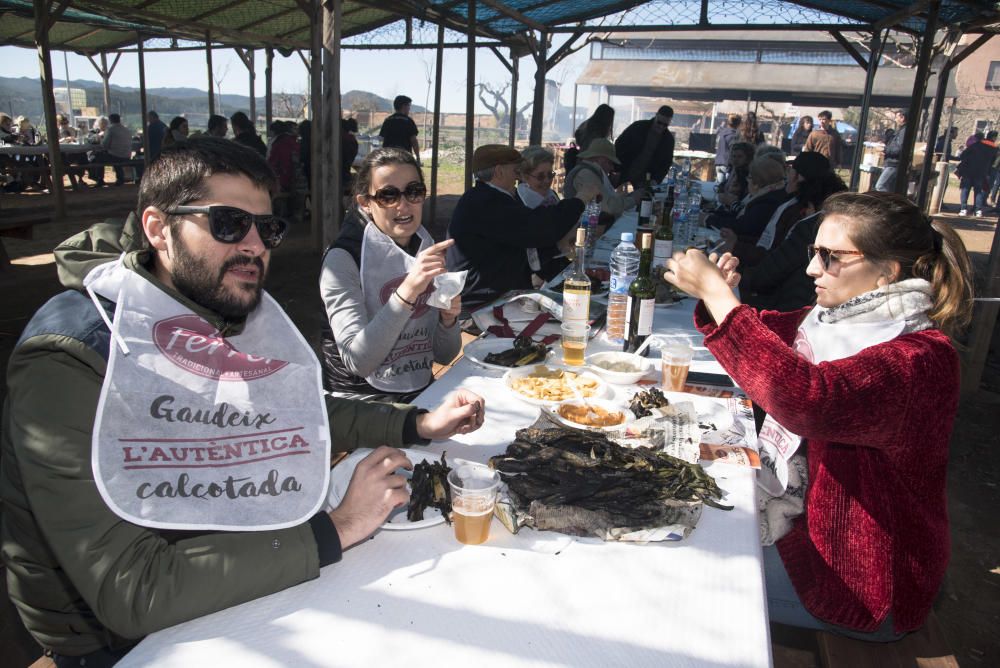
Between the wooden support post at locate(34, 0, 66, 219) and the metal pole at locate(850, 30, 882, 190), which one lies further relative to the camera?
the metal pole at locate(850, 30, 882, 190)

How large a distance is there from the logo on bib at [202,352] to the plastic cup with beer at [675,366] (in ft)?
4.65

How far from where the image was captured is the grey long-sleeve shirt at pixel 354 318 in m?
2.46

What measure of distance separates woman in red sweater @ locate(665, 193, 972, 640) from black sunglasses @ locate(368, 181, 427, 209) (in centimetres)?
128

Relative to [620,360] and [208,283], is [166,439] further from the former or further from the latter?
[620,360]

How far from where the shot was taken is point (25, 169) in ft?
46.1

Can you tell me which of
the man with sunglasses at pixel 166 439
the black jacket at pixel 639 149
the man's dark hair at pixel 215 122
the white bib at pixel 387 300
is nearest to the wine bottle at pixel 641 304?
the white bib at pixel 387 300

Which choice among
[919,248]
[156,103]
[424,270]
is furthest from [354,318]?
[156,103]

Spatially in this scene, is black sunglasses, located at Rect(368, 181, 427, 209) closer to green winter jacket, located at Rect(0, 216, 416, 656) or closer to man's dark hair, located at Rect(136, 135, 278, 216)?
man's dark hair, located at Rect(136, 135, 278, 216)

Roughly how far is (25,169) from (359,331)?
15325 millimetres

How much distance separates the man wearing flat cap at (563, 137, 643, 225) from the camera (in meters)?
6.09

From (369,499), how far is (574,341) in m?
1.38

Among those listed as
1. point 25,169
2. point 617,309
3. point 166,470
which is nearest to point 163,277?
point 166,470

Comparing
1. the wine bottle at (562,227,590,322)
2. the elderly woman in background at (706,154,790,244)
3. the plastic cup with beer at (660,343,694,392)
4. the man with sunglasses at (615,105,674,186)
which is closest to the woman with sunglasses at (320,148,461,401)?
the wine bottle at (562,227,590,322)

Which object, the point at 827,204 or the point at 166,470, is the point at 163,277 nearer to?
the point at 166,470
